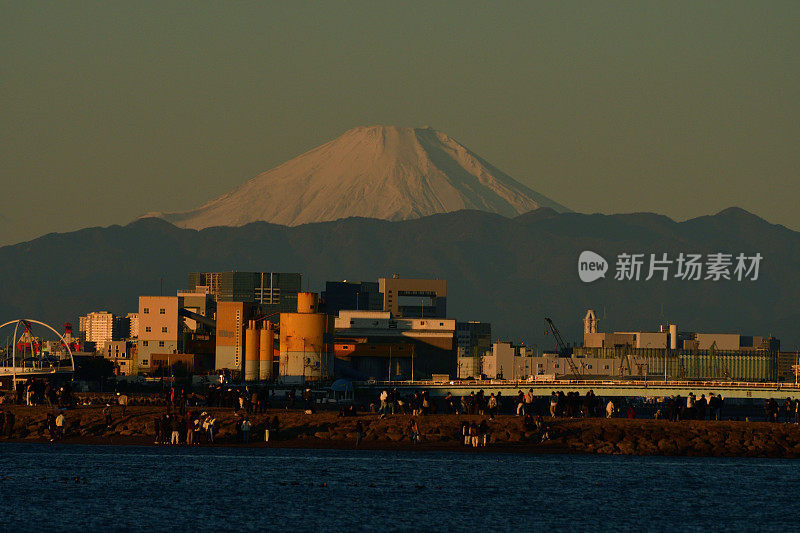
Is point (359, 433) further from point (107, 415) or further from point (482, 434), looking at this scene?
point (107, 415)

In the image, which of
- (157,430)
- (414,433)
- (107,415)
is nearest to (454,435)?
(414,433)

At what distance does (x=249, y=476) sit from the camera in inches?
Answer: 3688

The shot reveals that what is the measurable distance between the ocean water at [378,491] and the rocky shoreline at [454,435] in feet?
4.20

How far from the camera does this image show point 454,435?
→ 115m

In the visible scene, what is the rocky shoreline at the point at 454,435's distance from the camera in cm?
11362

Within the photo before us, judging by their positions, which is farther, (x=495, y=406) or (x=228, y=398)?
(x=228, y=398)

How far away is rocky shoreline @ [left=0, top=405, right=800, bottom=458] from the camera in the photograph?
11362 centimetres

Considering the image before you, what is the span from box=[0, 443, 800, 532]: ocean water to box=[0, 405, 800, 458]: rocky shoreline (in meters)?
1.28

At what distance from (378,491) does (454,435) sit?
28.3 metres

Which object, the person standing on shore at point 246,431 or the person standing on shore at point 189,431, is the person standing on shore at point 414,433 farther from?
the person standing on shore at point 189,431

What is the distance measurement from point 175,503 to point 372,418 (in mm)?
42928

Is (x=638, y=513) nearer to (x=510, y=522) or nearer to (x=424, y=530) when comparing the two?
(x=510, y=522)

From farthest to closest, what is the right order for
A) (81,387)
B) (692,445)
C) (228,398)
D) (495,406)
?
1. (81,387)
2. (228,398)
3. (495,406)
4. (692,445)

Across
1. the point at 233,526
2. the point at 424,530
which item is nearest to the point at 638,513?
the point at 424,530
